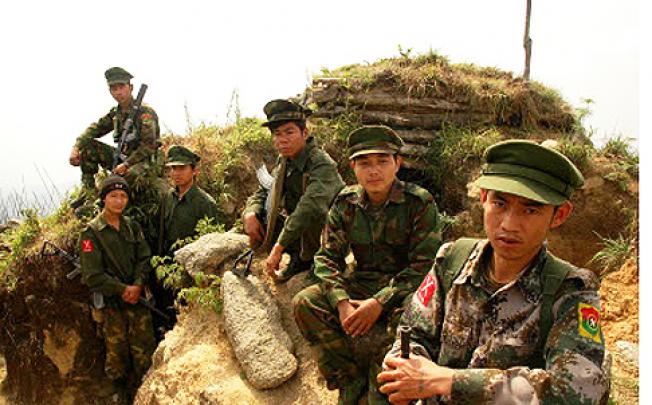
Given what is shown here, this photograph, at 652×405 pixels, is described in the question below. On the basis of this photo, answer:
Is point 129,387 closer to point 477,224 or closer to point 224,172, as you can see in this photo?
point 224,172

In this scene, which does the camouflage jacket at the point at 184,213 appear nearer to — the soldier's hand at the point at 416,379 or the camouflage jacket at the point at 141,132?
the camouflage jacket at the point at 141,132

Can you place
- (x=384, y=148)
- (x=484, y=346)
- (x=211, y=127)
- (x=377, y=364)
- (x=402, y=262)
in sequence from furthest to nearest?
(x=211, y=127), (x=402, y=262), (x=384, y=148), (x=377, y=364), (x=484, y=346)

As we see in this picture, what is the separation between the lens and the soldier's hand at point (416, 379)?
6.79ft

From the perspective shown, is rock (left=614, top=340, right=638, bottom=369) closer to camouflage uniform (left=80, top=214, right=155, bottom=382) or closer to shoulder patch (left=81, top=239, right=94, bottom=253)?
camouflage uniform (left=80, top=214, right=155, bottom=382)

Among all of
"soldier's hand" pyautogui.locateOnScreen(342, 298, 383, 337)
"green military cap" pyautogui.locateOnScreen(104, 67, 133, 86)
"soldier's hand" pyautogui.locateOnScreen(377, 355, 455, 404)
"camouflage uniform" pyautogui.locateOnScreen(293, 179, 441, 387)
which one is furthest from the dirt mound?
"green military cap" pyautogui.locateOnScreen(104, 67, 133, 86)

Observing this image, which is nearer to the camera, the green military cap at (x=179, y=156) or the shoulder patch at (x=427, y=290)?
the shoulder patch at (x=427, y=290)

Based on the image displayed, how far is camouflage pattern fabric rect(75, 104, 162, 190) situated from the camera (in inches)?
275

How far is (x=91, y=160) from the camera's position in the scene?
24.6 feet

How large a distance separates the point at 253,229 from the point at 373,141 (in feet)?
6.05

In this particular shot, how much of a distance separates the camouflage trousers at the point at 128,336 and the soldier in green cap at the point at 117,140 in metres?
1.86

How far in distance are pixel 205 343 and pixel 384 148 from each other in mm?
2402

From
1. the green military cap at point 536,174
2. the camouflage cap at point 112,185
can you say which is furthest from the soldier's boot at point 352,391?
the camouflage cap at point 112,185

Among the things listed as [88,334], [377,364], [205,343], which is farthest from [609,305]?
[88,334]

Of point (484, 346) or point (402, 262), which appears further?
point (402, 262)
